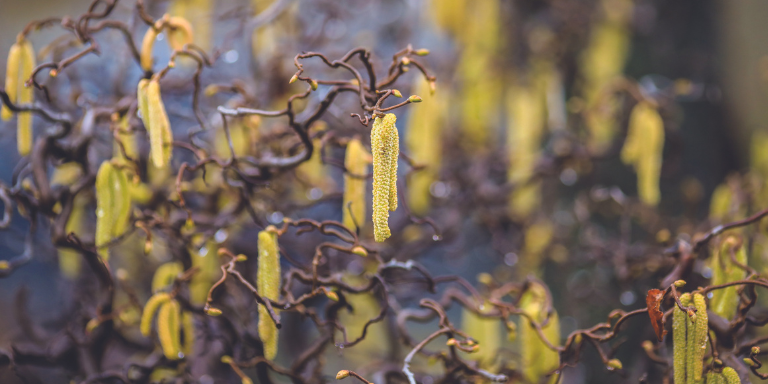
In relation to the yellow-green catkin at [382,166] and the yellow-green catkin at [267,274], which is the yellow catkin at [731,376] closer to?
the yellow-green catkin at [382,166]

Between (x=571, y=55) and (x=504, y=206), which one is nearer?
(x=504, y=206)

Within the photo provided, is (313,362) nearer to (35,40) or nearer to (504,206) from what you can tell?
(504,206)

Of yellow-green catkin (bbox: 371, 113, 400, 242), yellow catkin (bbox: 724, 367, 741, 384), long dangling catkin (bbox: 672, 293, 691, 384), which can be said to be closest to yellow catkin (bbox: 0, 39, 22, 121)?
yellow-green catkin (bbox: 371, 113, 400, 242)

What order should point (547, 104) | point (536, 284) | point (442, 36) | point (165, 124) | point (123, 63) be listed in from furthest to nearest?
point (442, 36)
point (547, 104)
point (123, 63)
point (536, 284)
point (165, 124)

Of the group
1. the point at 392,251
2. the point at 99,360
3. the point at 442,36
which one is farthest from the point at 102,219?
the point at 442,36

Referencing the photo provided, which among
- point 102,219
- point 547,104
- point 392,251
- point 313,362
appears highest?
point 547,104

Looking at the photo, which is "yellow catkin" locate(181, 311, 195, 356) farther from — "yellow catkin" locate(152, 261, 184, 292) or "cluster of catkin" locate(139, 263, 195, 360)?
"yellow catkin" locate(152, 261, 184, 292)

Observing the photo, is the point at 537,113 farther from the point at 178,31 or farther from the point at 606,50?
the point at 178,31
